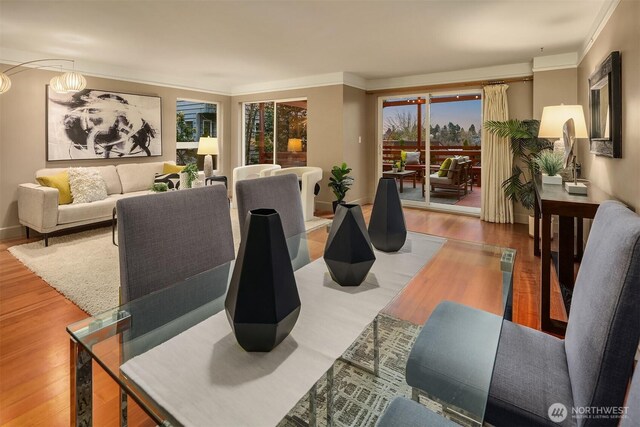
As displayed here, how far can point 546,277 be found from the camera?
2318mm

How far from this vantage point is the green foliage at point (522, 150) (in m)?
4.75

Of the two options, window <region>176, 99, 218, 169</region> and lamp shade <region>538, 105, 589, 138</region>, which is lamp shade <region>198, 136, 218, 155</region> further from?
lamp shade <region>538, 105, 589, 138</region>

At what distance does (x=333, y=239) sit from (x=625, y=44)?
280 centimetres

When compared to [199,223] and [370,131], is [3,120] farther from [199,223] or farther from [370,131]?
[370,131]

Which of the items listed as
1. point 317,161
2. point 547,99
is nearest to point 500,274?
point 547,99

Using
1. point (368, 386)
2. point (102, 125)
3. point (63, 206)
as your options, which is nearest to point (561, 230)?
point (368, 386)

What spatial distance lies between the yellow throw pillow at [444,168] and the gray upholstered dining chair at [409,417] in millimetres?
6426

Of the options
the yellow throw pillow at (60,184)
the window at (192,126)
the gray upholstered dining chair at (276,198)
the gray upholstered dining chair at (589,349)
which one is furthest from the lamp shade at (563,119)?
the window at (192,126)

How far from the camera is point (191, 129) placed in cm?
702

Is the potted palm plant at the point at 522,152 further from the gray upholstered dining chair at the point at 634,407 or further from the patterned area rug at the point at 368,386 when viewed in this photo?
the gray upholstered dining chair at the point at 634,407

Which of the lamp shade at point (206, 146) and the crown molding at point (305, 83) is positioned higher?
the crown molding at point (305, 83)

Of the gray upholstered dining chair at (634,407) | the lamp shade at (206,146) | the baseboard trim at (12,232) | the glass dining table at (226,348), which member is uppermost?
the lamp shade at (206,146)

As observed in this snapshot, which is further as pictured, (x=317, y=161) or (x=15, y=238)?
(x=317, y=161)

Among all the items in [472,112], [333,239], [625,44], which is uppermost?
[472,112]
